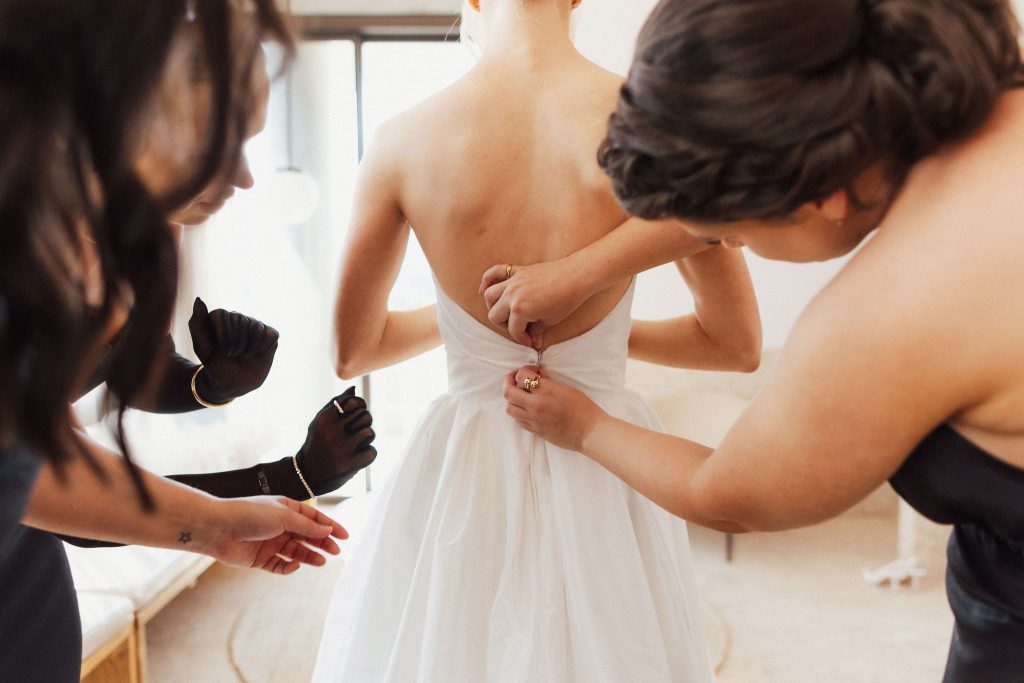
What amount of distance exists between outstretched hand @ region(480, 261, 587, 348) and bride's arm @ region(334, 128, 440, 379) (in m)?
0.20

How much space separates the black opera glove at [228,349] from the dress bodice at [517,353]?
0.30 m

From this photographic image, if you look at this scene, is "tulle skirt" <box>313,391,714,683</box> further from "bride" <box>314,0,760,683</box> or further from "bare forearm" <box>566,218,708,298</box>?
"bare forearm" <box>566,218,708,298</box>

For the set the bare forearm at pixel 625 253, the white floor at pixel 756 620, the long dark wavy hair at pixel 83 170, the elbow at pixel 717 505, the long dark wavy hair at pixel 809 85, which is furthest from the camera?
the white floor at pixel 756 620

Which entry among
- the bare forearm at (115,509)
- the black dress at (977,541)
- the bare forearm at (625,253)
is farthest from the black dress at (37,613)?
the black dress at (977,541)

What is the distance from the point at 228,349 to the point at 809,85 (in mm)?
949

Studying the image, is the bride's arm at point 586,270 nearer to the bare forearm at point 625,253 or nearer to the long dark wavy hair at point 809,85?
the bare forearm at point 625,253

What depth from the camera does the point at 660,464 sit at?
0.86 m

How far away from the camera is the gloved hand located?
1163 mm

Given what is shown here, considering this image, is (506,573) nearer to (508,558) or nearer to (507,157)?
(508,558)

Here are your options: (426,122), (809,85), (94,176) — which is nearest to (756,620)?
(426,122)

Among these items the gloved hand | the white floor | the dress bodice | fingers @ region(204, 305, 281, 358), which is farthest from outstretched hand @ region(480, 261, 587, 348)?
the white floor

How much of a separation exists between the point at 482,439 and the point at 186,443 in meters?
2.02

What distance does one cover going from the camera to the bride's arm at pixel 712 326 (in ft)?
4.13

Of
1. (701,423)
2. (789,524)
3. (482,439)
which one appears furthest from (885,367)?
(701,423)
